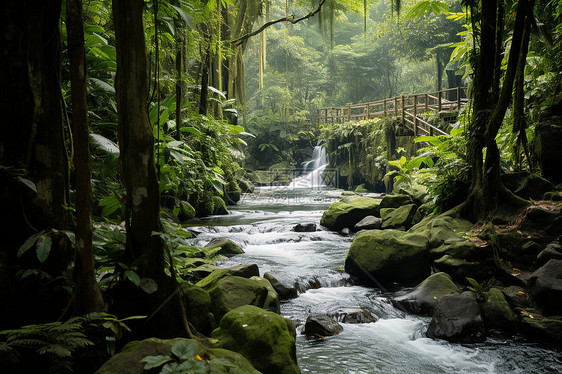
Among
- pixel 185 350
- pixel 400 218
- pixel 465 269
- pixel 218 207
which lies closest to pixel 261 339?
pixel 185 350

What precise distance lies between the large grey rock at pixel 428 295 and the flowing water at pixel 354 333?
0.13 metres

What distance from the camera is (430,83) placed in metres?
36.0

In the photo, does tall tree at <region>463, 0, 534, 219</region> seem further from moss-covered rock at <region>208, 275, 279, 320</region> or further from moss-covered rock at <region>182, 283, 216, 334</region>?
moss-covered rock at <region>182, 283, 216, 334</region>

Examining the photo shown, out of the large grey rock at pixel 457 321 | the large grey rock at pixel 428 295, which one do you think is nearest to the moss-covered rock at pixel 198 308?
the large grey rock at pixel 457 321

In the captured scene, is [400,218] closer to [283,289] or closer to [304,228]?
[304,228]

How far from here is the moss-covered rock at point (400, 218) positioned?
883 centimetres

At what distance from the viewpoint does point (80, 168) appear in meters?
2.03

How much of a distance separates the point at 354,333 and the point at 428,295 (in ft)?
4.06

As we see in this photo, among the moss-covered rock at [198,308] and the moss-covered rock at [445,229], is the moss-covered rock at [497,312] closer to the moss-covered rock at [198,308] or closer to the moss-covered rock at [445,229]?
the moss-covered rock at [445,229]

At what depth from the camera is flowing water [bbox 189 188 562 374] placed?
367cm

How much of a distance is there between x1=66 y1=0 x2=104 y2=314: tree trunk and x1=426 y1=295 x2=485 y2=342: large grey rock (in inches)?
142

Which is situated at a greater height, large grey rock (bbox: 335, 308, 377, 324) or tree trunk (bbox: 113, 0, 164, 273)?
tree trunk (bbox: 113, 0, 164, 273)

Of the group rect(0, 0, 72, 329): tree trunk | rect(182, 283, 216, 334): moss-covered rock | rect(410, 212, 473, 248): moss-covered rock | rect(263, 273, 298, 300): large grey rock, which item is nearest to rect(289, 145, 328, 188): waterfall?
rect(410, 212, 473, 248): moss-covered rock

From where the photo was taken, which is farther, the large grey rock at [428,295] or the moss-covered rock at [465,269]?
the moss-covered rock at [465,269]
